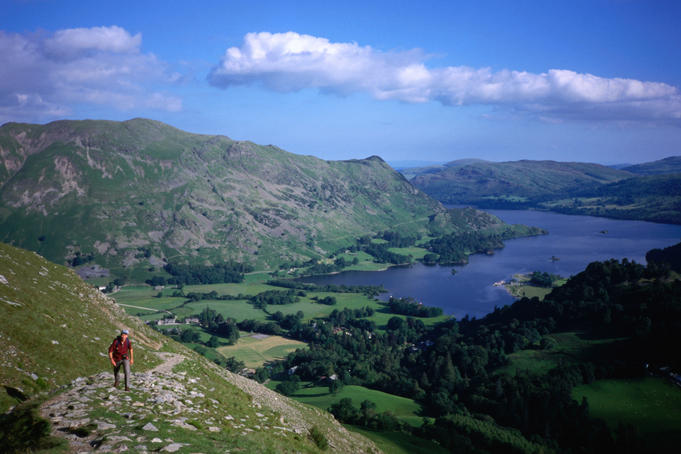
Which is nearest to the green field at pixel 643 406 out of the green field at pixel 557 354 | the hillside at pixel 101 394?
the green field at pixel 557 354

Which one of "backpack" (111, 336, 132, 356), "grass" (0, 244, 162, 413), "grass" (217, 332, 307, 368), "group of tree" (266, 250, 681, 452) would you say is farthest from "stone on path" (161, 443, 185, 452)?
"grass" (217, 332, 307, 368)

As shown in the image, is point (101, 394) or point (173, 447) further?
point (101, 394)

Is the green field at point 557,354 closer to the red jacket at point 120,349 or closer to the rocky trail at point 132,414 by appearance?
the rocky trail at point 132,414

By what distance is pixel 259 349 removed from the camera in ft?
464

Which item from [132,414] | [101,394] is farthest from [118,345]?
[132,414]

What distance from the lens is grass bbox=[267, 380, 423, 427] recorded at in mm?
88875

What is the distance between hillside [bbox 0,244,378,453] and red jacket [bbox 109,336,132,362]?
1.84 m

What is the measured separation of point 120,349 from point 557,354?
115 meters

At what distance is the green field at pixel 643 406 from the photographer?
67875 millimetres

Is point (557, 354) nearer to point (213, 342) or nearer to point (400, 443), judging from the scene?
point (400, 443)

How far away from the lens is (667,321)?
3984 inches

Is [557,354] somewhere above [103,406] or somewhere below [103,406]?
below

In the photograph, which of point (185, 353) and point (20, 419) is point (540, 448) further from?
point (20, 419)

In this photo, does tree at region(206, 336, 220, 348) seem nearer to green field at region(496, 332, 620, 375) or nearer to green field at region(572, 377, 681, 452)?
green field at region(496, 332, 620, 375)
